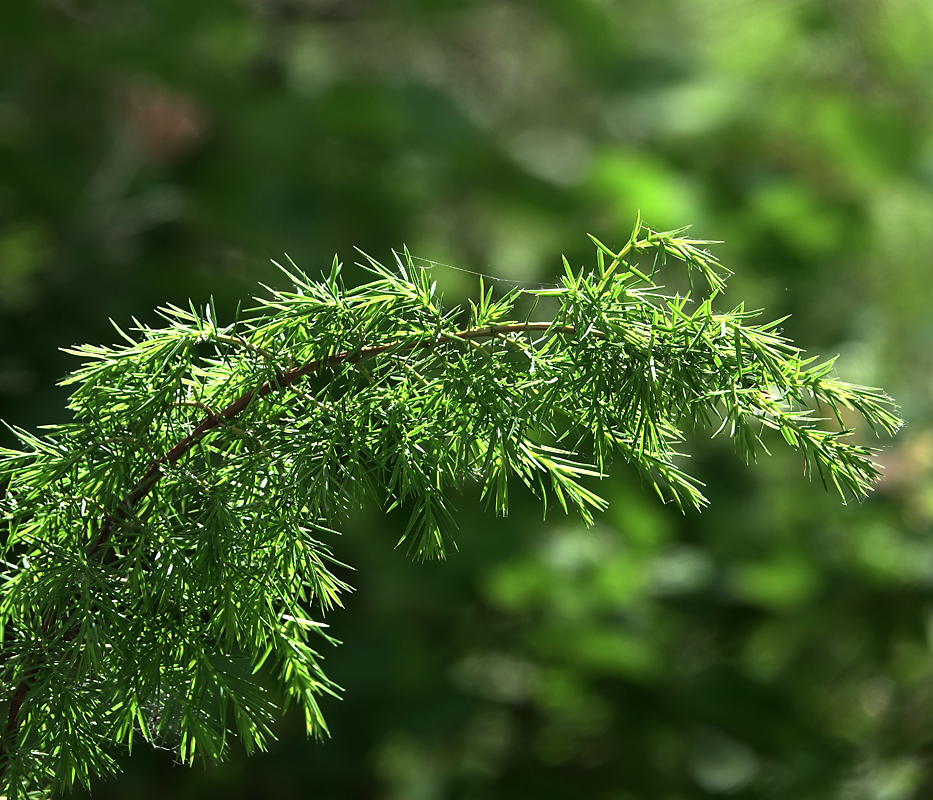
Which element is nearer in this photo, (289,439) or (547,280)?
(289,439)

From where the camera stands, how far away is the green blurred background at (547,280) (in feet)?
3.59

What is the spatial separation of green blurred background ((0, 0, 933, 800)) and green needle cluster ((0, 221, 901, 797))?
74cm

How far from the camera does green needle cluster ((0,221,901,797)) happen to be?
24cm

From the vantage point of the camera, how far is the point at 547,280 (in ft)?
3.94

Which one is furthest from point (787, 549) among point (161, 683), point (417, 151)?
point (161, 683)

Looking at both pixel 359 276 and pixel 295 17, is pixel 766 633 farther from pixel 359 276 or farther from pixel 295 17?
pixel 295 17

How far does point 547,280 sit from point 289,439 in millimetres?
970

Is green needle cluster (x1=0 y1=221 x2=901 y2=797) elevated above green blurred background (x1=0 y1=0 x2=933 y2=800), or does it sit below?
below

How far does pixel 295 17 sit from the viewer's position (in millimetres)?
1305

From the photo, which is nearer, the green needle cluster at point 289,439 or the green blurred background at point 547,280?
the green needle cluster at point 289,439

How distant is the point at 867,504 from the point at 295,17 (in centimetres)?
96

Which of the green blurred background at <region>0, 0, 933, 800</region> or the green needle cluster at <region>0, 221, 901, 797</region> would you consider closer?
the green needle cluster at <region>0, 221, 901, 797</region>

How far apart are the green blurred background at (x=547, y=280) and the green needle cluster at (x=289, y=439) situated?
74 centimetres

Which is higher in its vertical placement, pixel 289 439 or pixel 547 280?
pixel 547 280
